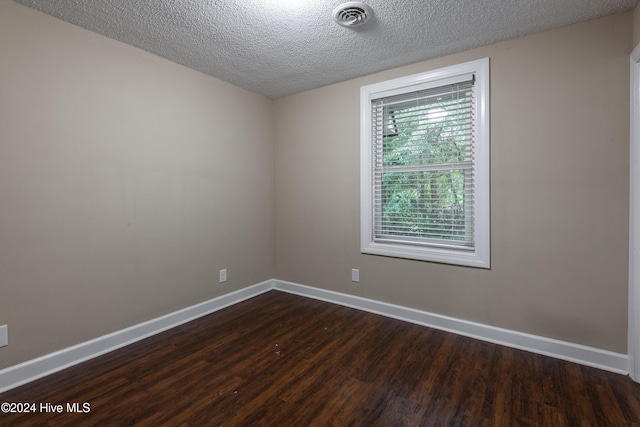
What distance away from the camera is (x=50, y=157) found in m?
1.99

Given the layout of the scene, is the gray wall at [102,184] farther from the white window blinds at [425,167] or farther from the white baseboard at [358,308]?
the white window blinds at [425,167]

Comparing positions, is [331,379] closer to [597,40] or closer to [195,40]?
[195,40]

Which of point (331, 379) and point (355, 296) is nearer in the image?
point (331, 379)

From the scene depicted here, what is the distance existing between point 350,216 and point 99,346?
2413 mm

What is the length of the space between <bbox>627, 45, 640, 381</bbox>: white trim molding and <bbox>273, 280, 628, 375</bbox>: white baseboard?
126mm

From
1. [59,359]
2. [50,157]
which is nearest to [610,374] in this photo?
[59,359]

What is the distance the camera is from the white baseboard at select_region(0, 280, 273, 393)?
1860 mm

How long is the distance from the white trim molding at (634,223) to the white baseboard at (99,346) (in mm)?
3272

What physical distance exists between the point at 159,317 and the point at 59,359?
27.5 inches

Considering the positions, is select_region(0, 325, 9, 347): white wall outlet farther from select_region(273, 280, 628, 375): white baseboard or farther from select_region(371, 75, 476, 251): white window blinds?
select_region(371, 75, 476, 251): white window blinds

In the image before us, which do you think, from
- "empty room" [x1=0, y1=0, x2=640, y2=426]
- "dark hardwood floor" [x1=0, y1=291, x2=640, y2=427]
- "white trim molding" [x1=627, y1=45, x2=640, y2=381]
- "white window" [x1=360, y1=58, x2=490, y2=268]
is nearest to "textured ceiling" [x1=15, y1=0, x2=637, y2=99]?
"empty room" [x1=0, y1=0, x2=640, y2=426]

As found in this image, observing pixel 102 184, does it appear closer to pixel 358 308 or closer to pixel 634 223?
Result: pixel 358 308

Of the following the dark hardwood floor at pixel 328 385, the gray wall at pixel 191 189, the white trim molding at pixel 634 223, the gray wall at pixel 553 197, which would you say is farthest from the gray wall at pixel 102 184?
the white trim molding at pixel 634 223

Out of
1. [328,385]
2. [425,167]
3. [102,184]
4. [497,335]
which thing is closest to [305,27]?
[425,167]
